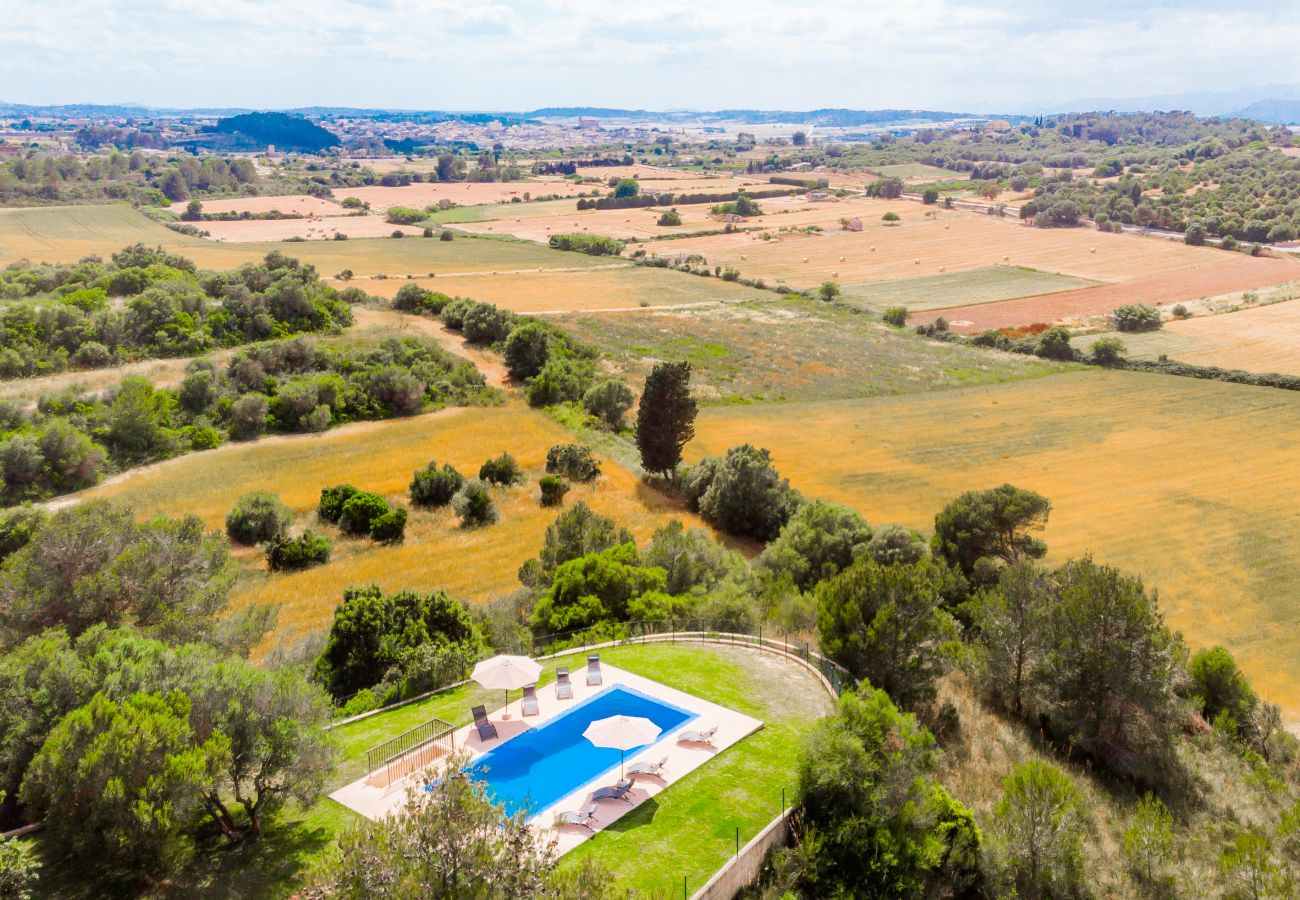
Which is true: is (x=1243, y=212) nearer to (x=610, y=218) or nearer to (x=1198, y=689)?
(x=610, y=218)

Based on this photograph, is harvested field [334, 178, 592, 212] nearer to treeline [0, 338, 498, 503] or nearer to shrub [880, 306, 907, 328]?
shrub [880, 306, 907, 328]

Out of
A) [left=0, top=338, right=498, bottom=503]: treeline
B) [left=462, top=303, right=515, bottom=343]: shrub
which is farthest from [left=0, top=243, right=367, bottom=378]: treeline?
[left=462, top=303, right=515, bottom=343]: shrub

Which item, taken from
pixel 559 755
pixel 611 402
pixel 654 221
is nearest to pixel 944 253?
pixel 654 221

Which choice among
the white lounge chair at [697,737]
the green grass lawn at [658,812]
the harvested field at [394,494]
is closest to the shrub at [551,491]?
the harvested field at [394,494]

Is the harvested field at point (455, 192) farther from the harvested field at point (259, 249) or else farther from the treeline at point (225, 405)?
the treeline at point (225, 405)

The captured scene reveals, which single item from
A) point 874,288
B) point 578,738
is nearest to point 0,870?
point 578,738

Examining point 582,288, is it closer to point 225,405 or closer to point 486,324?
point 486,324
